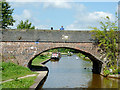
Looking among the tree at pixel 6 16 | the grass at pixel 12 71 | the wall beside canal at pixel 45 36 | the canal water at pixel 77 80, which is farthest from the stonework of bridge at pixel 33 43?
the tree at pixel 6 16

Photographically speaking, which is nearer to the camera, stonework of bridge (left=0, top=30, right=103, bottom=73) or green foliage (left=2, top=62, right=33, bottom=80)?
green foliage (left=2, top=62, right=33, bottom=80)

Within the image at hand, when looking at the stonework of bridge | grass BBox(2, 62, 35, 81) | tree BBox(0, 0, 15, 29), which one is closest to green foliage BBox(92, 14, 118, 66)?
the stonework of bridge

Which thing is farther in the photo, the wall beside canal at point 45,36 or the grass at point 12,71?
the wall beside canal at point 45,36

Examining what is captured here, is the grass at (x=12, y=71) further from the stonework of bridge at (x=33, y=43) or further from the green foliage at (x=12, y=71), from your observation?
the stonework of bridge at (x=33, y=43)

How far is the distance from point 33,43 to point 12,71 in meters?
3.90

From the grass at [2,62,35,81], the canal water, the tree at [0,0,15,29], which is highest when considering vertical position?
the tree at [0,0,15,29]

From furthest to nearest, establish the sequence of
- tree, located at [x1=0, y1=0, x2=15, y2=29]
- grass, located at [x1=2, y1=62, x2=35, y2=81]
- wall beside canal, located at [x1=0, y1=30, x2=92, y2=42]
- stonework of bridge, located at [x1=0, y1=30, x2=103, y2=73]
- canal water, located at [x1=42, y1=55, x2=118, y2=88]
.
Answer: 1. tree, located at [x1=0, y1=0, x2=15, y2=29]
2. wall beside canal, located at [x1=0, y1=30, x2=92, y2=42]
3. stonework of bridge, located at [x1=0, y1=30, x2=103, y2=73]
4. grass, located at [x1=2, y1=62, x2=35, y2=81]
5. canal water, located at [x1=42, y1=55, x2=118, y2=88]

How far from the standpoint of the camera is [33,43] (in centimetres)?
1866

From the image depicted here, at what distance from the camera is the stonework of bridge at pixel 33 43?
60.8 ft

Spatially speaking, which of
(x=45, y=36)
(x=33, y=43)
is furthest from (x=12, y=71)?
(x=45, y=36)

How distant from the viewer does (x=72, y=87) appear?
13766mm

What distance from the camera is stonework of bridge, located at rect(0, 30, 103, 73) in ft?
60.8

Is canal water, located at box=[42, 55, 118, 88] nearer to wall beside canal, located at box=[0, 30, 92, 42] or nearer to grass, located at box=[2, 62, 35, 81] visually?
grass, located at box=[2, 62, 35, 81]

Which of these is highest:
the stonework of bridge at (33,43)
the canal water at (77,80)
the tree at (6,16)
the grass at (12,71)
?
the tree at (6,16)
